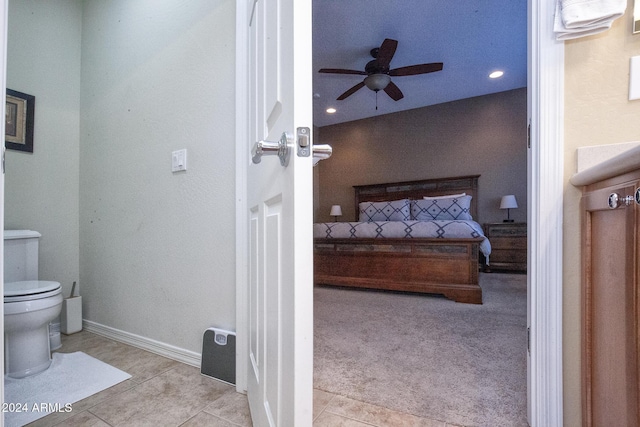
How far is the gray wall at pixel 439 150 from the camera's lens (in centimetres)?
443

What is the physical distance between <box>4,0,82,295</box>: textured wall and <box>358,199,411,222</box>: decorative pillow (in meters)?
3.66

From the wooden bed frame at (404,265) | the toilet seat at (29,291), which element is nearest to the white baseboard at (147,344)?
the toilet seat at (29,291)

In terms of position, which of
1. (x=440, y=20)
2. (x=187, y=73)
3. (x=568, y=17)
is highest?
(x=440, y=20)

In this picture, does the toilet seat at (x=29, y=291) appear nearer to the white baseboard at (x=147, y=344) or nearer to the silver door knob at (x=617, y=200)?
the white baseboard at (x=147, y=344)

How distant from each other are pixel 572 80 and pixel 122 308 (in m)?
2.48

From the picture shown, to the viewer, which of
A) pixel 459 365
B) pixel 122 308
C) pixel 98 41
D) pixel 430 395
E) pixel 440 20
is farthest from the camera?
pixel 440 20

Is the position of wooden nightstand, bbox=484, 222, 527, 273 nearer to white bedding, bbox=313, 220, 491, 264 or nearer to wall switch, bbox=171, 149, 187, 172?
white bedding, bbox=313, 220, 491, 264

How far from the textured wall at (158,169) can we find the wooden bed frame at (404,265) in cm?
196

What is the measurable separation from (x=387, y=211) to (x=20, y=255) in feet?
13.2

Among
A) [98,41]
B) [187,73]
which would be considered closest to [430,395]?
[187,73]

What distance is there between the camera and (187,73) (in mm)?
1551

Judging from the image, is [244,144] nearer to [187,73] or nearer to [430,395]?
[187,73]

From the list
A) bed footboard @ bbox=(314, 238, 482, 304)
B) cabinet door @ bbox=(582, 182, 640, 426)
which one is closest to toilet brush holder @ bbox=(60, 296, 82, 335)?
bed footboard @ bbox=(314, 238, 482, 304)

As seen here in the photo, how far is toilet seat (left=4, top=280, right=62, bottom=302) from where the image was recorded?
1.36m
